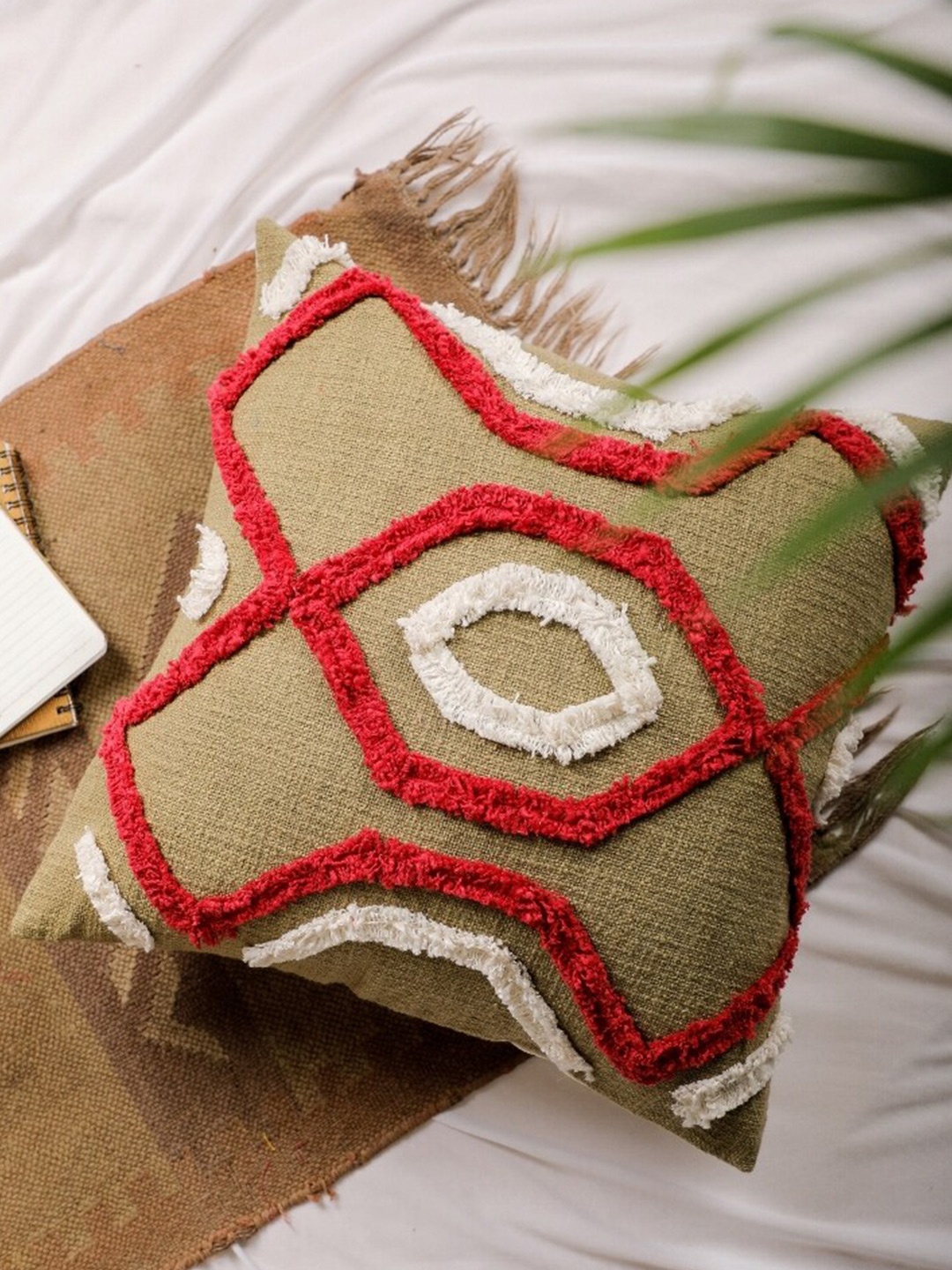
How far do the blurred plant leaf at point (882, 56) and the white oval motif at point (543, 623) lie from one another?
1.17 ft

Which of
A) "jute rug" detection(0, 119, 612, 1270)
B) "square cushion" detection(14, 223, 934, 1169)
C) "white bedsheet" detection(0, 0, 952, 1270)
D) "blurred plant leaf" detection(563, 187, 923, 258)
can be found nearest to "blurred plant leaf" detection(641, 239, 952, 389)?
"blurred plant leaf" detection(563, 187, 923, 258)

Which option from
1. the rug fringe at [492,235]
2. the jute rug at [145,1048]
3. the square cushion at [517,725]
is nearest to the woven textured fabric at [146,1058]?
the jute rug at [145,1048]

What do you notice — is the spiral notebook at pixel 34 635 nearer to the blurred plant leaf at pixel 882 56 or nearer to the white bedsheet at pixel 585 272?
the white bedsheet at pixel 585 272

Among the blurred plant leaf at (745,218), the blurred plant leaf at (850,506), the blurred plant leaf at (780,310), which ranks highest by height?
the blurred plant leaf at (745,218)

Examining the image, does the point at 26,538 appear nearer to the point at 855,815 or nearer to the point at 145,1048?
the point at 145,1048

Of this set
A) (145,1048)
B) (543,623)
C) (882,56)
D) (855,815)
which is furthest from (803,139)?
(145,1048)

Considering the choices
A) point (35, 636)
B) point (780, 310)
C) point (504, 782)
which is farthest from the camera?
point (35, 636)

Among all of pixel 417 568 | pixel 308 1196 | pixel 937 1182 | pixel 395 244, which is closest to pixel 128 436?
pixel 395 244

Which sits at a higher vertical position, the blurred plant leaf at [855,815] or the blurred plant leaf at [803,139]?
the blurred plant leaf at [803,139]

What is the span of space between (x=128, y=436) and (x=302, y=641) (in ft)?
1.23

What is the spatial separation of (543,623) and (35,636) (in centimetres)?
46

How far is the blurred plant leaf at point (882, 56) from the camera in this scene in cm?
31

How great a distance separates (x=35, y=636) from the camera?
2.83 feet

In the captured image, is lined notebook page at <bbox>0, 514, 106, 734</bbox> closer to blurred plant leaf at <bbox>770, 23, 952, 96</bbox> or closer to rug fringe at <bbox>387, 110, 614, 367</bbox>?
rug fringe at <bbox>387, 110, 614, 367</bbox>
